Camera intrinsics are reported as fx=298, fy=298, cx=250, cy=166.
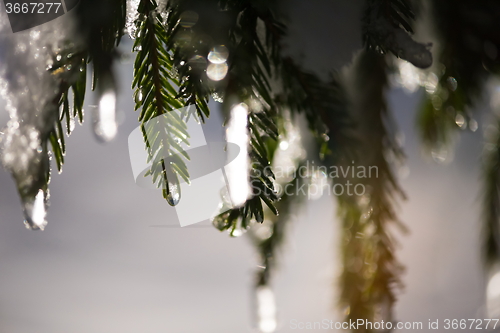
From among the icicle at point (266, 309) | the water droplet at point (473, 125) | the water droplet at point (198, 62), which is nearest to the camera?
the water droplet at point (198, 62)

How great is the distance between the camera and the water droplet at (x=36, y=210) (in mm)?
523

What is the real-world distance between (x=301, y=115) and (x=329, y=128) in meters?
0.07

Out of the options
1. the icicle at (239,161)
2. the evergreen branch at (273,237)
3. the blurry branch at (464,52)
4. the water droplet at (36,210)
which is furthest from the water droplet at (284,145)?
the water droplet at (36,210)

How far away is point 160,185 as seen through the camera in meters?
0.51

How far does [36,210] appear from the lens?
55 centimetres

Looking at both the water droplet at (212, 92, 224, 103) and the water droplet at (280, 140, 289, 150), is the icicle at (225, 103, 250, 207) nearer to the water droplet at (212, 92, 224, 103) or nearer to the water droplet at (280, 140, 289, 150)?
the water droplet at (212, 92, 224, 103)

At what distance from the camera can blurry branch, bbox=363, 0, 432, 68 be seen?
506mm

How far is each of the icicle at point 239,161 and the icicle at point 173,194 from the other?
9cm

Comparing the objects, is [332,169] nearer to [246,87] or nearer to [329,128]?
[329,128]


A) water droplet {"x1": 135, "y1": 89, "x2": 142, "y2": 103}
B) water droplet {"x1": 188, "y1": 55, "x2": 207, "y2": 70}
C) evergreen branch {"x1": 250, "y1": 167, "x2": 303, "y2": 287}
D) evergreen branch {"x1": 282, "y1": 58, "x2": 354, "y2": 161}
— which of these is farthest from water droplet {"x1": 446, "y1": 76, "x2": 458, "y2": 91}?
water droplet {"x1": 135, "y1": 89, "x2": 142, "y2": 103}

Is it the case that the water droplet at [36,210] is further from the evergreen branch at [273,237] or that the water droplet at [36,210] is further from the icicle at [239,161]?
the evergreen branch at [273,237]

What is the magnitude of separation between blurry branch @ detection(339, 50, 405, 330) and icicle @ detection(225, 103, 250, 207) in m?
0.21

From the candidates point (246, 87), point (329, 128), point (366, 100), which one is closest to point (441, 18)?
point (366, 100)

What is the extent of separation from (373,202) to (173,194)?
392 millimetres
